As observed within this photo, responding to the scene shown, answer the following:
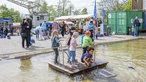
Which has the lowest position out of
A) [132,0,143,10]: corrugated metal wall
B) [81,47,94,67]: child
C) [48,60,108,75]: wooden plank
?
[48,60,108,75]: wooden plank

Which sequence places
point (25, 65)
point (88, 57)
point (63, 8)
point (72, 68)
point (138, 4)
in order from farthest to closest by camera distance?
point (63, 8) → point (138, 4) → point (25, 65) → point (88, 57) → point (72, 68)

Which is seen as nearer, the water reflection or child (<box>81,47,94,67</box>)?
child (<box>81,47,94,67</box>)

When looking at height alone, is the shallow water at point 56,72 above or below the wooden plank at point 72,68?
below

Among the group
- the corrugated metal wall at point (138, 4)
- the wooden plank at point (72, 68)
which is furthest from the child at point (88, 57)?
the corrugated metal wall at point (138, 4)

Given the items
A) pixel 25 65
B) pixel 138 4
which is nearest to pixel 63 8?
pixel 138 4

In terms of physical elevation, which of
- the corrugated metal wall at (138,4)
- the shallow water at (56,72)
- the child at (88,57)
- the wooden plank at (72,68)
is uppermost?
the corrugated metal wall at (138,4)

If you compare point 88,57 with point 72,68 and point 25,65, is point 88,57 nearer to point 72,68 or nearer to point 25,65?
point 72,68

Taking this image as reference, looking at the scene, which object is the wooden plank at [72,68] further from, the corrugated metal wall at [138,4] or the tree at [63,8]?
the tree at [63,8]

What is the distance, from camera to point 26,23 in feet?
57.0

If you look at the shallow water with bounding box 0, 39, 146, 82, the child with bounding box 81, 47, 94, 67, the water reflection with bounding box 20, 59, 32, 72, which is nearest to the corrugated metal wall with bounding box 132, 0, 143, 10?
the shallow water with bounding box 0, 39, 146, 82

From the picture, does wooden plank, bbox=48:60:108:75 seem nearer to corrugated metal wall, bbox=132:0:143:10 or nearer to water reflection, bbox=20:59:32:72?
water reflection, bbox=20:59:32:72

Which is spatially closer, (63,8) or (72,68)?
(72,68)

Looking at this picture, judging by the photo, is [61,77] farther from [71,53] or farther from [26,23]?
[26,23]

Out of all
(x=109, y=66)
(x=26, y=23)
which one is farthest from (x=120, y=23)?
(x=109, y=66)
